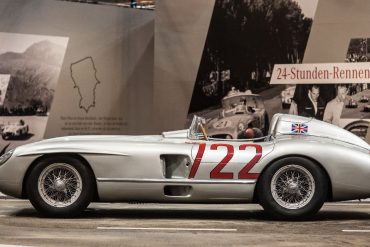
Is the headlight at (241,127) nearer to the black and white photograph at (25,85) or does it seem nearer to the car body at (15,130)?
the black and white photograph at (25,85)

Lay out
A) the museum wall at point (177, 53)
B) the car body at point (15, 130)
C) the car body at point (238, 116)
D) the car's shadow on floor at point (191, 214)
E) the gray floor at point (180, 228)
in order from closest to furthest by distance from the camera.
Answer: the gray floor at point (180, 228) → the car's shadow on floor at point (191, 214) → the car body at point (238, 116) → the museum wall at point (177, 53) → the car body at point (15, 130)

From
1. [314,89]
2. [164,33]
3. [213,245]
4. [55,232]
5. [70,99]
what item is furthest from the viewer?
[70,99]

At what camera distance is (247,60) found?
1516cm

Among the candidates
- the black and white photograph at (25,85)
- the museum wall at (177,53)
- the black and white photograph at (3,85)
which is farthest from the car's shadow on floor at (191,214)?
the black and white photograph at (3,85)

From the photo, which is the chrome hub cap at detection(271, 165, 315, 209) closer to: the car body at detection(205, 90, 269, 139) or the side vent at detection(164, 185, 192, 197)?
the side vent at detection(164, 185, 192, 197)

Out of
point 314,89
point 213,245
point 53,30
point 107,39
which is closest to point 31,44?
point 53,30

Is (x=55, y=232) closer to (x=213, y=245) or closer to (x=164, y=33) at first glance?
(x=213, y=245)

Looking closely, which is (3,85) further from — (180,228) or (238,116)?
(180,228)

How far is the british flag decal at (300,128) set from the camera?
24.9 feet

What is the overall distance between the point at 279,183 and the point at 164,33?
9110 millimetres

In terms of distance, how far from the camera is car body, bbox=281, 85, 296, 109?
48.2 ft

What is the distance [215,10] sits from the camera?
15.3 meters

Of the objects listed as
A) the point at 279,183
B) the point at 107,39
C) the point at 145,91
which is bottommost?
the point at 279,183

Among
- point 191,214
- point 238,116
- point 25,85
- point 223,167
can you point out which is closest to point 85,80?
point 25,85
